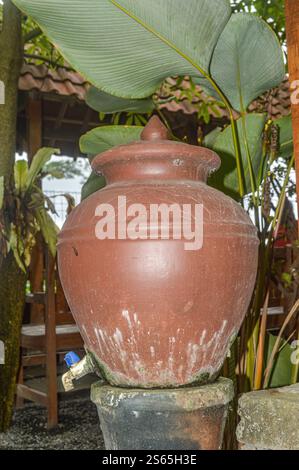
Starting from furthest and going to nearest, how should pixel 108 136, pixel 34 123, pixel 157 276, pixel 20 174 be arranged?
pixel 34 123 → pixel 20 174 → pixel 108 136 → pixel 157 276

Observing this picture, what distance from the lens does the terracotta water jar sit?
4.84ft

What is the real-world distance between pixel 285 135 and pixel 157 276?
1.50 m

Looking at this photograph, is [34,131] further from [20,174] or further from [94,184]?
[94,184]

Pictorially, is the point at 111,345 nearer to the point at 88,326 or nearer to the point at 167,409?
the point at 88,326

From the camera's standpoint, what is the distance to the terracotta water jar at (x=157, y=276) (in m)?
1.47

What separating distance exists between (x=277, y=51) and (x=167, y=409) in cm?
148

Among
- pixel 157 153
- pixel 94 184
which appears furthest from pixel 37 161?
pixel 157 153

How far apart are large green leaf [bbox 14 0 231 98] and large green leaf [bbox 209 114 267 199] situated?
43 cm

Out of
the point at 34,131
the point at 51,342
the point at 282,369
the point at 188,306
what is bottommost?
the point at 51,342

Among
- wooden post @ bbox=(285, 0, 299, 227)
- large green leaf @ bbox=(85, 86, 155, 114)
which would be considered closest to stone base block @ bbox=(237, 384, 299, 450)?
wooden post @ bbox=(285, 0, 299, 227)

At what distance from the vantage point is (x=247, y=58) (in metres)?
2.24

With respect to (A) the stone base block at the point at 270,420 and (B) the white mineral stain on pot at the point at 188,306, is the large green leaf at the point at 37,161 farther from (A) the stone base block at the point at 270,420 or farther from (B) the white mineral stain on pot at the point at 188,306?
(B) the white mineral stain on pot at the point at 188,306

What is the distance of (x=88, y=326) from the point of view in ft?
5.24

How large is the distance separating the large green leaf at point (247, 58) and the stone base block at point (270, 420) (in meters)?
1.28
